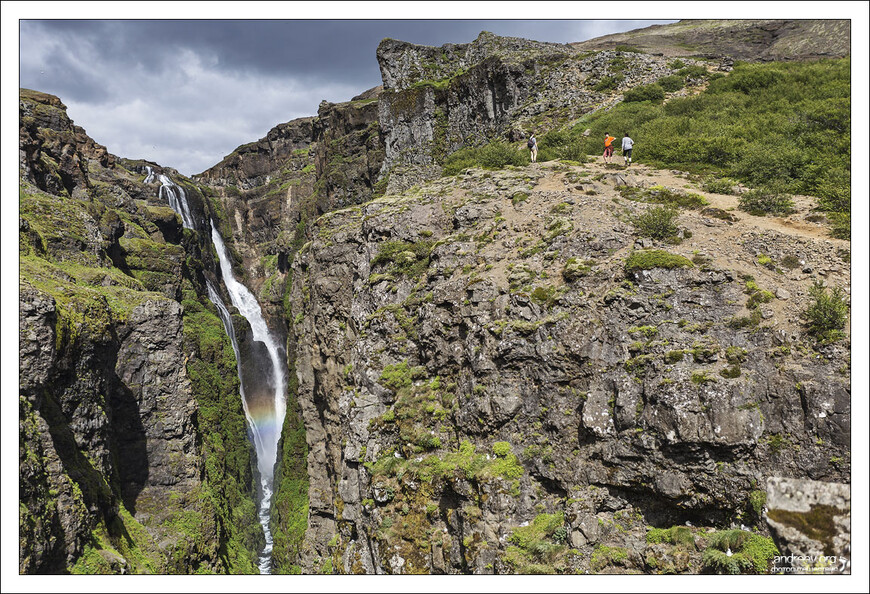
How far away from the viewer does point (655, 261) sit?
11.7 m

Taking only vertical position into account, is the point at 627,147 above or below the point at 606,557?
above

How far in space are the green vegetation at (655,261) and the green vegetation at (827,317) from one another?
108 inches

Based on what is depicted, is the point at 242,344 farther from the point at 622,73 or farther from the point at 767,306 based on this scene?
the point at 767,306

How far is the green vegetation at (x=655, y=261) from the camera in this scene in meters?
11.6

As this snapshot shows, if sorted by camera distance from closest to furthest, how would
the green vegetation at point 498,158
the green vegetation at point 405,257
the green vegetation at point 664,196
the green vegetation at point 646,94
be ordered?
1. the green vegetation at point 664,196
2. the green vegetation at point 405,257
3. the green vegetation at point 498,158
4. the green vegetation at point 646,94

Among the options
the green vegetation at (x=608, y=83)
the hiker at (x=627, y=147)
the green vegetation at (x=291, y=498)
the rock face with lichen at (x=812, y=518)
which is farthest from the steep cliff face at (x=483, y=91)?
the rock face with lichen at (x=812, y=518)

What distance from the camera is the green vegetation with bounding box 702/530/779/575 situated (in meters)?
7.55

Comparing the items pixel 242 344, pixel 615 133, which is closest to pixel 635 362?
pixel 615 133

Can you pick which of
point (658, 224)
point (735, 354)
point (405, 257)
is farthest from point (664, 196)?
point (405, 257)

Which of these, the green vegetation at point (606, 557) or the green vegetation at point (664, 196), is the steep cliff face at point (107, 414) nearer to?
the green vegetation at point (606, 557)

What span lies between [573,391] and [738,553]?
164 inches

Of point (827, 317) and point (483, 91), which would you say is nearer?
point (827, 317)

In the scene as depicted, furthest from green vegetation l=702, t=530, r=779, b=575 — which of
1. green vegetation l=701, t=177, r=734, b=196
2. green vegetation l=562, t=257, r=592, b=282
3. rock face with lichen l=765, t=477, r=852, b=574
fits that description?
green vegetation l=701, t=177, r=734, b=196

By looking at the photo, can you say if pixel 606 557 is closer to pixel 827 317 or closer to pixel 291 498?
pixel 827 317
